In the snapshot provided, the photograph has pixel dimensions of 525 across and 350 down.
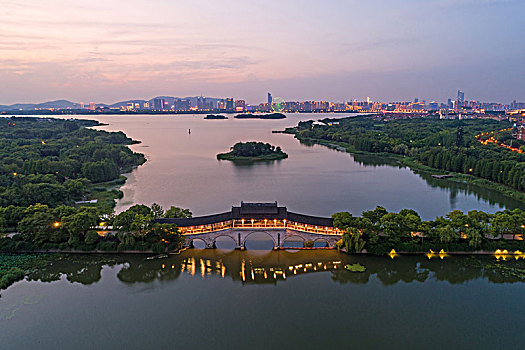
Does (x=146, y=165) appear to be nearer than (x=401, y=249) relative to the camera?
No

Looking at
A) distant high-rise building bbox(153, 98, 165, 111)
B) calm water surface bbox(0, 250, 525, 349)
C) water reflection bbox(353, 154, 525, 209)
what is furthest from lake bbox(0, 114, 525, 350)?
distant high-rise building bbox(153, 98, 165, 111)

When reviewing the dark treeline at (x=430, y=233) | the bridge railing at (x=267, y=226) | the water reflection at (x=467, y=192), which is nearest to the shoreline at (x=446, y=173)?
the water reflection at (x=467, y=192)

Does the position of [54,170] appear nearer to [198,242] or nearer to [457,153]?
[198,242]

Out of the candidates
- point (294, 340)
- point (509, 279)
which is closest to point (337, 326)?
point (294, 340)

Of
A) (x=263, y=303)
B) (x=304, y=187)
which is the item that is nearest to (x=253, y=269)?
(x=263, y=303)

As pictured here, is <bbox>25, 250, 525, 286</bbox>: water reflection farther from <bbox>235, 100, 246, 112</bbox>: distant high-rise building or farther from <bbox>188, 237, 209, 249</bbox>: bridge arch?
<bbox>235, 100, 246, 112</bbox>: distant high-rise building

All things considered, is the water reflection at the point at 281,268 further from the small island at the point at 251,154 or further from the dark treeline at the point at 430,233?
the small island at the point at 251,154

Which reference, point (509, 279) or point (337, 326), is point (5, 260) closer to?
point (337, 326)
